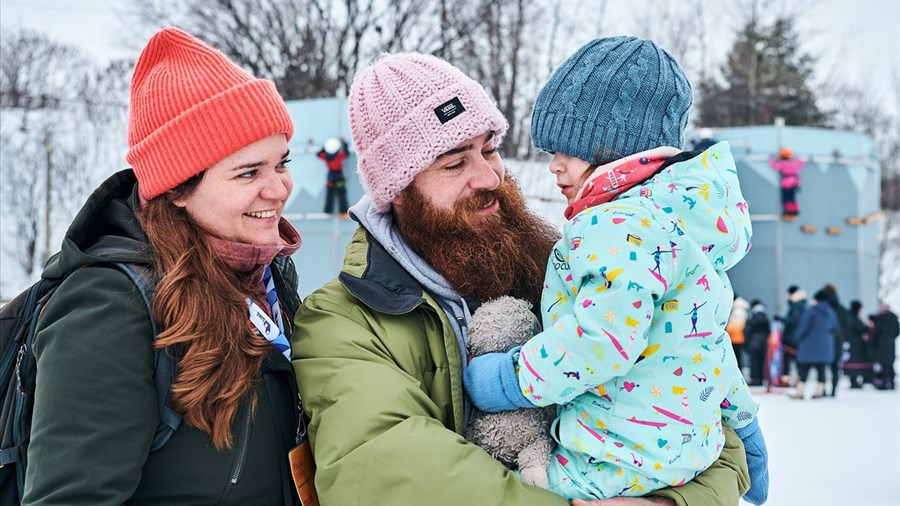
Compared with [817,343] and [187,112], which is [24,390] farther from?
[817,343]

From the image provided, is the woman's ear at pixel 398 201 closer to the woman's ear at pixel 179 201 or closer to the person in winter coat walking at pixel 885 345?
the woman's ear at pixel 179 201

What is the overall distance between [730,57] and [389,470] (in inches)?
1563

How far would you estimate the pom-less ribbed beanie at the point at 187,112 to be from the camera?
8.38ft

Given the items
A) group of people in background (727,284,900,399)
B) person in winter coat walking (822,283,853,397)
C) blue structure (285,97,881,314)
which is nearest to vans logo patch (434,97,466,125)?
group of people in background (727,284,900,399)

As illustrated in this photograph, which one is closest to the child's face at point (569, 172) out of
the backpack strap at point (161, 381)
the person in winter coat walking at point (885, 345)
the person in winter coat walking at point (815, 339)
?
the backpack strap at point (161, 381)

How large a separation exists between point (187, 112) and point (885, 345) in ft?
60.5

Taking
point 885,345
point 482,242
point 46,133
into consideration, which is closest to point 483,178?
point 482,242

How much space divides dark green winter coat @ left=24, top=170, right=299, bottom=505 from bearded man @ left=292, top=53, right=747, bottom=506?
7.4 inches

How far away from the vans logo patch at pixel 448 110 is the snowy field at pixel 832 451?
5825mm

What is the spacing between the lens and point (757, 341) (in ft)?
57.7

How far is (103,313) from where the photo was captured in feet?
7.26

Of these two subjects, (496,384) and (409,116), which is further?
(409,116)

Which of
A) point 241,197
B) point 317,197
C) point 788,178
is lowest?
point 788,178

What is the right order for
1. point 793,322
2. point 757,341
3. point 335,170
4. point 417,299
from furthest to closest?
point 757,341 < point 793,322 < point 335,170 < point 417,299
